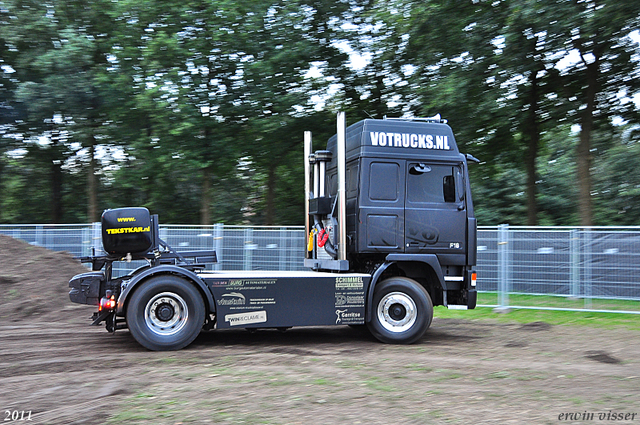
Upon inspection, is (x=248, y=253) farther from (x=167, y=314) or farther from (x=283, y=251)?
(x=167, y=314)

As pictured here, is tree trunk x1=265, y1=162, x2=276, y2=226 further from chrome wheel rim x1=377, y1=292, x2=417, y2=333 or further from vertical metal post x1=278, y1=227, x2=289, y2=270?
chrome wheel rim x1=377, y1=292, x2=417, y2=333

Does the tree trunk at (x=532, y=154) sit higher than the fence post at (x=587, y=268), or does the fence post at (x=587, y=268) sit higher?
the tree trunk at (x=532, y=154)

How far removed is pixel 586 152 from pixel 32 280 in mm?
14513

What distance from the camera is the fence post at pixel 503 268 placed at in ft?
44.1

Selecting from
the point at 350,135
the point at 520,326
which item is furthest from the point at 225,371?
the point at 520,326

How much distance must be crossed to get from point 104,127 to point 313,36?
864 cm

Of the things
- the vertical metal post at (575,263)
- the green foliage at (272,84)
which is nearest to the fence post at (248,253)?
the green foliage at (272,84)

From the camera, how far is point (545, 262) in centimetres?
1330

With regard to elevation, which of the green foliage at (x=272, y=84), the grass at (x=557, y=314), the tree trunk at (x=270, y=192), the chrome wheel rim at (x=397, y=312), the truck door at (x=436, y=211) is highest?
the green foliage at (x=272, y=84)

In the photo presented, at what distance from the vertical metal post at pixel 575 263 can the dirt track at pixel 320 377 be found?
2.39 meters

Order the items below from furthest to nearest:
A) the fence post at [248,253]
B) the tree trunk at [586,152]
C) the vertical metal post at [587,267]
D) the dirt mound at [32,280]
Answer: the fence post at [248,253] < the tree trunk at [586,152] < the vertical metal post at [587,267] < the dirt mound at [32,280]

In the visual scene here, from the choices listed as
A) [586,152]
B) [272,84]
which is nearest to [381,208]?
[586,152]

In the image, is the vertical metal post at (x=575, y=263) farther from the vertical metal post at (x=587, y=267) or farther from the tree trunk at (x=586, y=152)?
the tree trunk at (x=586, y=152)

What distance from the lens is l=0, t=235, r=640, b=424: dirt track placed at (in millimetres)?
5234
